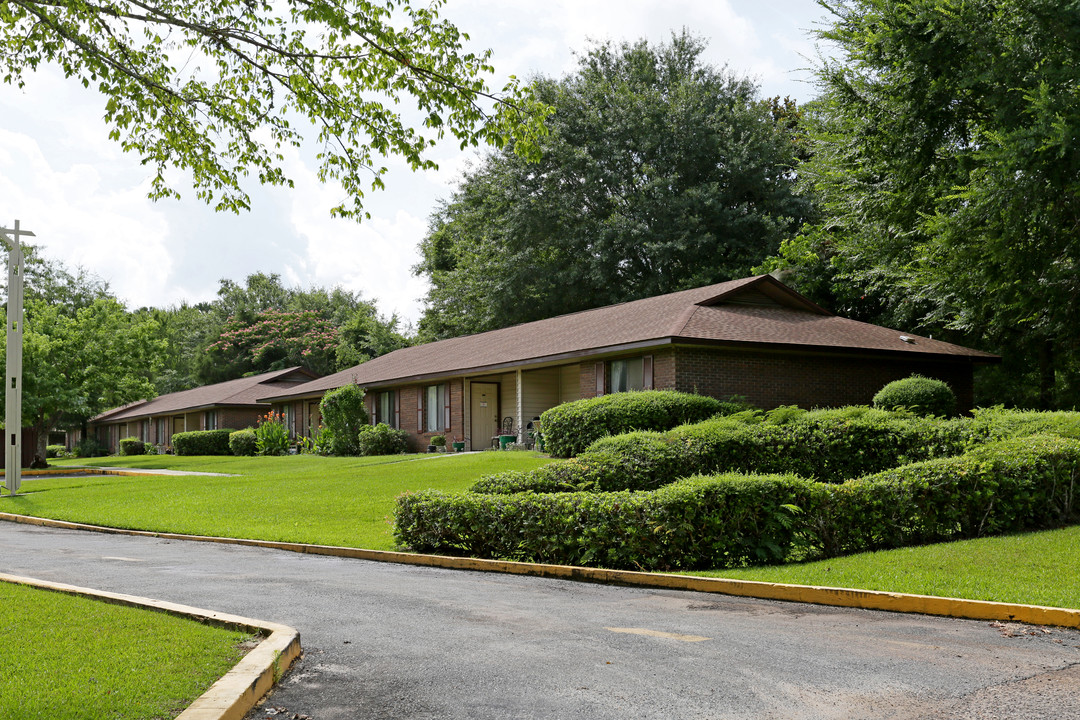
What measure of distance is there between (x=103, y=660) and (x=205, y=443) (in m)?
45.6

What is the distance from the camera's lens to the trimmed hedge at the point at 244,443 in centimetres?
4303

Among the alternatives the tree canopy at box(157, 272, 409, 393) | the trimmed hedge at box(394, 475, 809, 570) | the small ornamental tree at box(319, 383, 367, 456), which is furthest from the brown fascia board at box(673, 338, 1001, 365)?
the tree canopy at box(157, 272, 409, 393)

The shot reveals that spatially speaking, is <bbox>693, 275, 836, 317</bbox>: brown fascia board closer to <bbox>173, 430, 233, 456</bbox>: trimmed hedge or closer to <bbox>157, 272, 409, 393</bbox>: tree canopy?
<bbox>173, 430, 233, 456</bbox>: trimmed hedge

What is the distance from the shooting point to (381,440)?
33031mm

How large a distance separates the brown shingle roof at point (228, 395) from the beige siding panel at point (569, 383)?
21.2 m

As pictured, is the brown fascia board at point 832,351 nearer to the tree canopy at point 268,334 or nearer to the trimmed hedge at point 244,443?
the trimmed hedge at point 244,443

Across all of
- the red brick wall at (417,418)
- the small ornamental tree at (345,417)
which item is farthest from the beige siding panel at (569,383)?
the small ornamental tree at (345,417)

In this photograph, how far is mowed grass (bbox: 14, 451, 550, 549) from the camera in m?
14.9

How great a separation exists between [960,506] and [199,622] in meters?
8.75

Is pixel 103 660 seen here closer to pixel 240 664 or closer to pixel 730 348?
pixel 240 664

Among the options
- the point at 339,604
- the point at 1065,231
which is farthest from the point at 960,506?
the point at 1065,231

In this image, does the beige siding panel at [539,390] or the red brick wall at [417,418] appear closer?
the beige siding panel at [539,390]

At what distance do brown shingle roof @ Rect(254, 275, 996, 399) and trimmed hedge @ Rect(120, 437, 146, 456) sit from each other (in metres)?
34.0

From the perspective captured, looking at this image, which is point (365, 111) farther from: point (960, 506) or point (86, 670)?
point (960, 506)
